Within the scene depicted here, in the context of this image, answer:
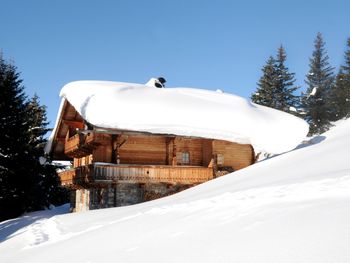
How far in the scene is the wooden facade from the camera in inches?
995

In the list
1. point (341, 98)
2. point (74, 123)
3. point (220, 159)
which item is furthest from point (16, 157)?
point (341, 98)

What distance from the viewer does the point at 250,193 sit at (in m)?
10.4

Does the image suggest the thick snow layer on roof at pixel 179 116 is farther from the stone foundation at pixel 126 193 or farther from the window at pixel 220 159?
the stone foundation at pixel 126 193

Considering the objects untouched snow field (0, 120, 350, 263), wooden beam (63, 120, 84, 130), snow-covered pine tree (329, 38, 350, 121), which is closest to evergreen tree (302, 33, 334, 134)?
snow-covered pine tree (329, 38, 350, 121)

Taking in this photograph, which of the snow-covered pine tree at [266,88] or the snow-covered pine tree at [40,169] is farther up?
the snow-covered pine tree at [266,88]

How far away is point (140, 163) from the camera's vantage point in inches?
1085

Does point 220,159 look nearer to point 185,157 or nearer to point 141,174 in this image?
point 185,157

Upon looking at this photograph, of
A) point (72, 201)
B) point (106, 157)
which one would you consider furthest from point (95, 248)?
point (72, 201)

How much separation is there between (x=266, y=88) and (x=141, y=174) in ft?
92.8

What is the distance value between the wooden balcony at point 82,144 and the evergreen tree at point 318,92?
1122 inches

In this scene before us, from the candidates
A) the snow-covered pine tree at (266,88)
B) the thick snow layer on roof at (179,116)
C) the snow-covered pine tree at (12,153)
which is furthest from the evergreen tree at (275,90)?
the snow-covered pine tree at (12,153)

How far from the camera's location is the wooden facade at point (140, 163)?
2527cm

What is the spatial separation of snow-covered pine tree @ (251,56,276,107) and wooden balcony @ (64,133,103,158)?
2573cm

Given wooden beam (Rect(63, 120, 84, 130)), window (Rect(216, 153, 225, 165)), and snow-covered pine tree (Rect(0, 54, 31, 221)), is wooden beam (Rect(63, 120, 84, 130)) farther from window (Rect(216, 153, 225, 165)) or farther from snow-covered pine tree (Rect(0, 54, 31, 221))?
window (Rect(216, 153, 225, 165))
